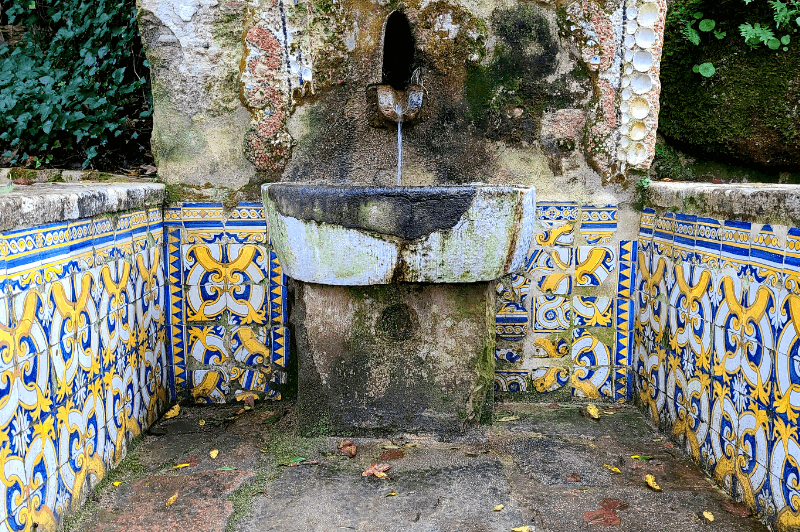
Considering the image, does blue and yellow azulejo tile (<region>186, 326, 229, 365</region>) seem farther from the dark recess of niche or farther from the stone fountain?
the dark recess of niche

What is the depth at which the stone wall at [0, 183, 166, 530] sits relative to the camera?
1.77m

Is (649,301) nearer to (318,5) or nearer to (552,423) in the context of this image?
(552,423)

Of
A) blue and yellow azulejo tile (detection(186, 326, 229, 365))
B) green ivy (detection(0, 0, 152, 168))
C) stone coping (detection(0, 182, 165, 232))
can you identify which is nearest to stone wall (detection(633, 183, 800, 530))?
blue and yellow azulejo tile (detection(186, 326, 229, 365))

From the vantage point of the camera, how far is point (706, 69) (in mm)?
3502

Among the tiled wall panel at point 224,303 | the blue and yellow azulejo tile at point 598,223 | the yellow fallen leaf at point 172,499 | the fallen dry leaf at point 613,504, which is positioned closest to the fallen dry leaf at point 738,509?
the fallen dry leaf at point 613,504

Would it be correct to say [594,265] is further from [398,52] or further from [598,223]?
[398,52]

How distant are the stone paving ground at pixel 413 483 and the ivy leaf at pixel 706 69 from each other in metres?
1.90

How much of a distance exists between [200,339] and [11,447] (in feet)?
4.66

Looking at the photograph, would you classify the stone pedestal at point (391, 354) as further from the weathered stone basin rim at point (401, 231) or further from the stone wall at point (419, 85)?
the stone wall at point (419, 85)

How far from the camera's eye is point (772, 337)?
1973 millimetres

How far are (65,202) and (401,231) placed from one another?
3.49 ft

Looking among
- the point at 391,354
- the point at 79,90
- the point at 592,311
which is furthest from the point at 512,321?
the point at 79,90

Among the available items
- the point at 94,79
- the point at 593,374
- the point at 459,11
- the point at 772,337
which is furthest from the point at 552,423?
the point at 94,79

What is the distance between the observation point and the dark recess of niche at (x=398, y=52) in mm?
3033
